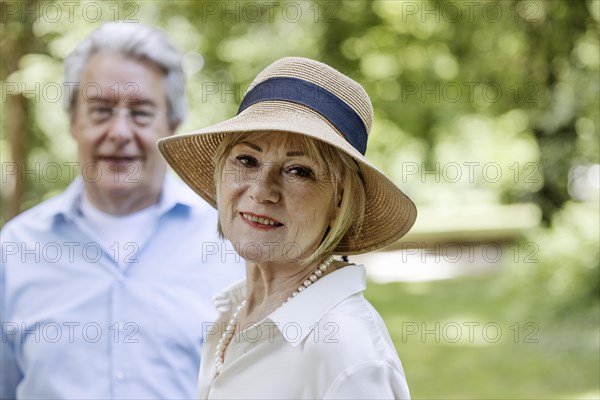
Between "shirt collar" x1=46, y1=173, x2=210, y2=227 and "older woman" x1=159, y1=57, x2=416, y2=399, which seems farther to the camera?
"shirt collar" x1=46, y1=173, x2=210, y2=227

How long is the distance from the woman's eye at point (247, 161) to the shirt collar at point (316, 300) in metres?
0.30

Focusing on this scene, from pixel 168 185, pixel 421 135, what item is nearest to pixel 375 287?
pixel 421 135

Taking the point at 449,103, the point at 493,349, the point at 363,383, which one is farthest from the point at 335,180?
the point at 449,103

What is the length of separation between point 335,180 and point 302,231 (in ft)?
0.44

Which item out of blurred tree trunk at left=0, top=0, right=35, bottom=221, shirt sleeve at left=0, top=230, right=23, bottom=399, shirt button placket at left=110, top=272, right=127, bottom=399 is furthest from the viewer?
blurred tree trunk at left=0, top=0, right=35, bottom=221

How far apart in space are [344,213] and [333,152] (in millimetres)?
155

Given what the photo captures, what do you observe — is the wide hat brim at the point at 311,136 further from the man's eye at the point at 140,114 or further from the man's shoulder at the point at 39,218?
the man's shoulder at the point at 39,218

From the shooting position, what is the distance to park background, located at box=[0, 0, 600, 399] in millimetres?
7195

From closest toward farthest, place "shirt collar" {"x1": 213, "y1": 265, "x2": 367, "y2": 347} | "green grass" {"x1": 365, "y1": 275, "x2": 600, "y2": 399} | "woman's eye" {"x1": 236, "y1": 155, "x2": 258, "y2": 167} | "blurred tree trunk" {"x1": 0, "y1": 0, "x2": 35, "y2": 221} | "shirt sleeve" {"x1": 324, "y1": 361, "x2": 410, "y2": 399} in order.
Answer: "shirt sleeve" {"x1": 324, "y1": 361, "x2": 410, "y2": 399}
"shirt collar" {"x1": 213, "y1": 265, "x2": 367, "y2": 347}
"woman's eye" {"x1": 236, "y1": 155, "x2": 258, "y2": 167}
"blurred tree trunk" {"x1": 0, "y1": 0, "x2": 35, "y2": 221}
"green grass" {"x1": 365, "y1": 275, "x2": 600, "y2": 399}

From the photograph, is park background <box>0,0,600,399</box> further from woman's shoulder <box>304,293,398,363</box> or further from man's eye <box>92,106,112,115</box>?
woman's shoulder <box>304,293,398,363</box>

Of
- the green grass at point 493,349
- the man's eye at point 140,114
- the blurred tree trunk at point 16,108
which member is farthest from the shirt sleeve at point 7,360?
the green grass at point 493,349

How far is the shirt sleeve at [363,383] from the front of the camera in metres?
1.46

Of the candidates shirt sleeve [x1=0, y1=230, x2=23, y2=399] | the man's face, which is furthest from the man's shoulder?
shirt sleeve [x1=0, y1=230, x2=23, y2=399]

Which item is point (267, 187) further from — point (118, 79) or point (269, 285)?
point (118, 79)
